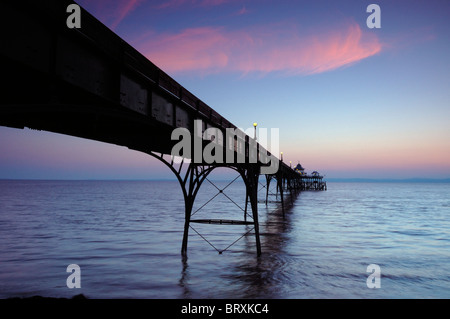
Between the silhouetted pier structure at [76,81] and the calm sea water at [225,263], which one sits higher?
the silhouetted pier structure at [76,81]

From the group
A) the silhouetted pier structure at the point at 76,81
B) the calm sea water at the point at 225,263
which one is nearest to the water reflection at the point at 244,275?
the calm sea water at the point at 225,263

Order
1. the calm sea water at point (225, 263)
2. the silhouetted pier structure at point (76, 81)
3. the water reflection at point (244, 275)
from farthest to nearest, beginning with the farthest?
the calm sea water at point (225, 263), the water reflection at point (244, 275), the silhouetted pier structure at point (76, 81)

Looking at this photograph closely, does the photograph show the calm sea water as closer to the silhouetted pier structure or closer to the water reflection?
the water reflection

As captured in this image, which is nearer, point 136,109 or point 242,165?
point 136,109

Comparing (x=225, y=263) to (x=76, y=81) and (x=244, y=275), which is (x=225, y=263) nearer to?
(x=244, y=275)

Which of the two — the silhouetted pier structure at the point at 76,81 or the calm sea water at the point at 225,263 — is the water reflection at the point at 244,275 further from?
the silhouetted pier structure at the point at 76,81

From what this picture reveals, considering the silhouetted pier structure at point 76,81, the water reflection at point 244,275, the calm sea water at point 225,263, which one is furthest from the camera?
the calm sea water at point 225,263

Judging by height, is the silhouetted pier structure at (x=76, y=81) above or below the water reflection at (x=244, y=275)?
above

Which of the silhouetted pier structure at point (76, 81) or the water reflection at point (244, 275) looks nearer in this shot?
the silhouetted pier structure at point (76, 81)

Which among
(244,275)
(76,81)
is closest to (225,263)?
(244,275)

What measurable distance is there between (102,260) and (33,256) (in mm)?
4600

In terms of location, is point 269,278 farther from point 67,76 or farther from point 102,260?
point 67,76
